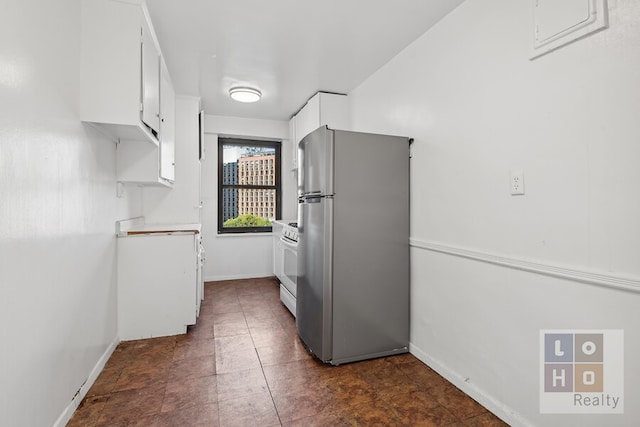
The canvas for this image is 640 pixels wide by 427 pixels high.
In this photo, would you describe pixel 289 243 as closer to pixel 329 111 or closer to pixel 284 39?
pixel 329 111

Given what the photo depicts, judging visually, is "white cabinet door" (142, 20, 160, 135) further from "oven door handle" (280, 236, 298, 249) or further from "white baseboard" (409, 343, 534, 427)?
"white baseboard" (409, 343, 534, 427)

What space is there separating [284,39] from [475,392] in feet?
8.89

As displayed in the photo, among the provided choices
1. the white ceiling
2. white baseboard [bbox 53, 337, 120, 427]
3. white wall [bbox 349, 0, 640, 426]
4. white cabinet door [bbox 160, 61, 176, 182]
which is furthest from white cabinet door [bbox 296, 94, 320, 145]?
white baseboard [bbox 53, 337, 120, 427]

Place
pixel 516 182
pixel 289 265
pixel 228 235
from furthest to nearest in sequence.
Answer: pixel 228 235 < pixel 289 265 < pixel 516 182

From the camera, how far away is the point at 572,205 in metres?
1.34

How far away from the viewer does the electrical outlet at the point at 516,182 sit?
1.55m

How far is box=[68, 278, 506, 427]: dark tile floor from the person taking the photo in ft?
5.36

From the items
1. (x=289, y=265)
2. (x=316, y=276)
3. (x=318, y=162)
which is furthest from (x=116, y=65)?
(x=289, y=265)

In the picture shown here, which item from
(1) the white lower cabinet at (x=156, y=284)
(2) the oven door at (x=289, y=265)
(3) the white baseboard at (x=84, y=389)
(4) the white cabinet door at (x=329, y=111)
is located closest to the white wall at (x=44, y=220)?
(3) the white baseboard at (x=84, y=389)

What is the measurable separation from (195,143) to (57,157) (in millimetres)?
2283

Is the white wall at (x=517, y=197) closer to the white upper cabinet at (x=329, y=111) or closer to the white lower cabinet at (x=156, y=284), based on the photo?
the white upper cabinet at (x=329, y=111)

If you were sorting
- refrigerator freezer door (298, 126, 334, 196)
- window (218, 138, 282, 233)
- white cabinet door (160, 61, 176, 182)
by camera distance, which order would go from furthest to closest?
window (218, 138, 282, 233) < white cabinet door (160, 61, 176, 182) < refrigerator freezer door (298, 126, 334, 196)

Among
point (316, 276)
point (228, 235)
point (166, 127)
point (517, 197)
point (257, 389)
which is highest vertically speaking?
point (166, 127)

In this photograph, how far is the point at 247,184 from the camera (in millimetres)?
4766
